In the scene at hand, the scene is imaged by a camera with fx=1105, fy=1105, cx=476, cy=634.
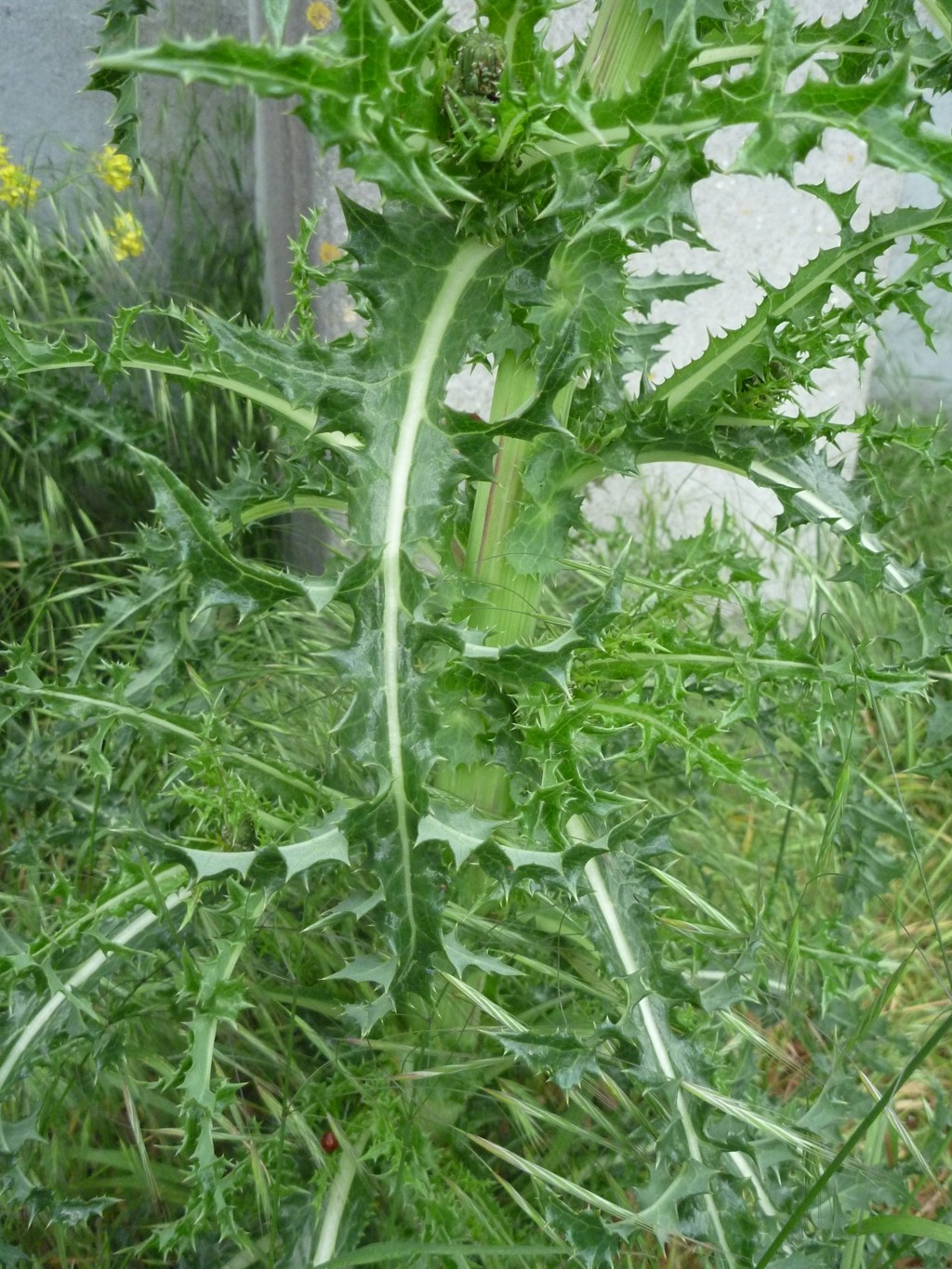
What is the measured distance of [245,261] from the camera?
2381 millimetres

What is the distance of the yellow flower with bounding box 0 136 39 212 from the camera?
85.4 inches

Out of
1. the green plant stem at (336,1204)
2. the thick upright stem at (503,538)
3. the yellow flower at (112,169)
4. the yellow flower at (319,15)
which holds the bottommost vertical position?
the green plant stem at (336,1204)

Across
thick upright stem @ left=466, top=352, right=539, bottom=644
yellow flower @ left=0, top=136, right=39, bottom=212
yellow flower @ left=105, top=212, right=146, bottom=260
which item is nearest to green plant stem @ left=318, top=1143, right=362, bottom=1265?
thick upright stem @ left=466, top=352, right=539, bottom=644

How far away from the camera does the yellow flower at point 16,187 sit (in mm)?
2170

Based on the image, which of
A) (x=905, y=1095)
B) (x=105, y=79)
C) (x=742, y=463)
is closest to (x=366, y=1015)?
(x=742, y=463)

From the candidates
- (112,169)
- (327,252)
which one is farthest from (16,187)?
(327,252)

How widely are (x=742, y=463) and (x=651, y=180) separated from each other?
37 centimetres

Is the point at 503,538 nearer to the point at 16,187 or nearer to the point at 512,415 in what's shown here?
the point at 512,415

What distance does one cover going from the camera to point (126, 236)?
7.34ft

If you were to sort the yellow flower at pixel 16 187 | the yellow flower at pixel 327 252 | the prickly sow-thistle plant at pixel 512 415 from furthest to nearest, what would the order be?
1. the yellow flower at pixel 16 187
2. the yellow flower at pixel 327 252
3. the prickly sow-thistle plant at pixel 512 415

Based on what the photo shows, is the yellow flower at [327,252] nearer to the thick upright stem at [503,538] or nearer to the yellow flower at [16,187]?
the yellow flower at [16,187]

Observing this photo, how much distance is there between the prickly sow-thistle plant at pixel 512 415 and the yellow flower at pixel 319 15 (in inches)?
30.9

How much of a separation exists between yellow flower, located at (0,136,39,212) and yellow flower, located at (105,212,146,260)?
160mm

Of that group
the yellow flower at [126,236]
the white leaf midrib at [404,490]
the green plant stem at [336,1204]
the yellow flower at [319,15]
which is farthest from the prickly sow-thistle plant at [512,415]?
the yellow flower at [126,236]
